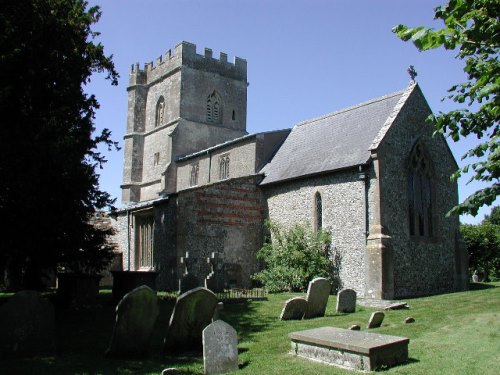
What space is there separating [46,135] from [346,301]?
32.1 feet

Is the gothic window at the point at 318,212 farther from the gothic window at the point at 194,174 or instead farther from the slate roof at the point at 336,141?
the gothic window at the point at 194,174

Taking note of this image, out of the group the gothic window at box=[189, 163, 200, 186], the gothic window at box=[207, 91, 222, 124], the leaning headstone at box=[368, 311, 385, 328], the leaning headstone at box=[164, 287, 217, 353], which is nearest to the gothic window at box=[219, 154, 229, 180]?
the gothic window at box=[189, 163, 200, 186]

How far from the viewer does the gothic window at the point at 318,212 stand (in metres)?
22.1

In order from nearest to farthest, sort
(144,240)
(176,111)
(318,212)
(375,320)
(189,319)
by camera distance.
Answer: (189,319)
(375,320)
(318,212)
(144,240)
(176,111)

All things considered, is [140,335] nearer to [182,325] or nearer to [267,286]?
[182,325]

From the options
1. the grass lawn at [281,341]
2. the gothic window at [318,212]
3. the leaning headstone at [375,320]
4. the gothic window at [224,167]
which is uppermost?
the gothic window at [224,167]

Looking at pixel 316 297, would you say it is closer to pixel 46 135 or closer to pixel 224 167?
pixel 46 135

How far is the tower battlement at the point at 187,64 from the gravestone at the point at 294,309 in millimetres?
29195

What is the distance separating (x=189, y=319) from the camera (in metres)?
10.2

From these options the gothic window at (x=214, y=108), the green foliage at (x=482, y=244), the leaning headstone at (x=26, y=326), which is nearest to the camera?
the leaning headstone at (x=26, y=326)

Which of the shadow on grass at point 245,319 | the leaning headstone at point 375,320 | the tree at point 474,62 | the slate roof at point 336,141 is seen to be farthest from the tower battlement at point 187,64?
the tree at point 474,62

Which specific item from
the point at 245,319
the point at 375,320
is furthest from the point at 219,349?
the point at 245,319

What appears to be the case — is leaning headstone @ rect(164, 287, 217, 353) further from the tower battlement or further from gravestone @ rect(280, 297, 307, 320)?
the tower battlement

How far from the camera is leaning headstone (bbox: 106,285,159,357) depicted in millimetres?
9531
